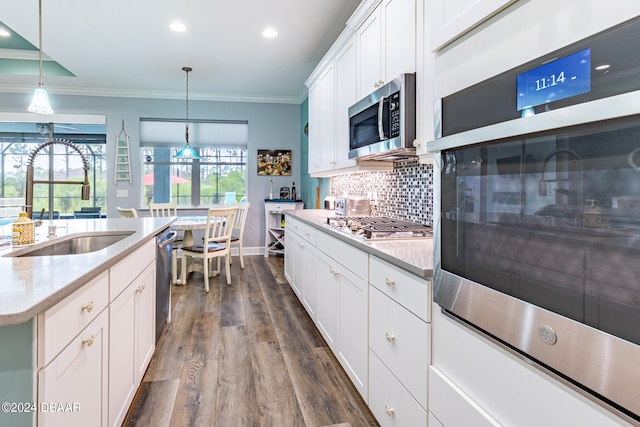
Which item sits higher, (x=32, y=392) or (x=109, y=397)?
(x=32, y=392)

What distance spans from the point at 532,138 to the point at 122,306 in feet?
5.54

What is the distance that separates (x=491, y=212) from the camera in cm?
92

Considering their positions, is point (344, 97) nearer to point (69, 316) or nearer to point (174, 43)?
point (174, 43)

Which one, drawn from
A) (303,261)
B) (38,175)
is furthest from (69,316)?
(38,175)

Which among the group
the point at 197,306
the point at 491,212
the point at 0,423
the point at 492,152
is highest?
the point at 492,152

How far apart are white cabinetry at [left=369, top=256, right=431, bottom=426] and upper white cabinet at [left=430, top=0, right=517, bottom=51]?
0.79 meters

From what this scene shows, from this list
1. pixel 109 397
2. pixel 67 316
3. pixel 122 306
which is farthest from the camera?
pixel 122 306

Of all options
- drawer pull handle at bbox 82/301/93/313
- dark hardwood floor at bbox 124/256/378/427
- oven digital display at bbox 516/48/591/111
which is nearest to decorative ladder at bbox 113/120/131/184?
dark hardwood floor at bbox 124/256/378/427

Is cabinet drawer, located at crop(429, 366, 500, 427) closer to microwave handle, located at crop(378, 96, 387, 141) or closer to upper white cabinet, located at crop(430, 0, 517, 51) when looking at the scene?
upper white cabinet, located at crop(430, 0, 517, 51)

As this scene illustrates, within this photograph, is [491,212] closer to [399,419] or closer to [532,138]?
[532,138]

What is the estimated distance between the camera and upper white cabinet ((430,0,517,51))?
Answer: 3.04 feet

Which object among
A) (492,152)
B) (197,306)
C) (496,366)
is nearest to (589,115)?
(492,152)

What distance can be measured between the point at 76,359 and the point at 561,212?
1376mm

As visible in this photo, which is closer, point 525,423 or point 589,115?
point 589,115
